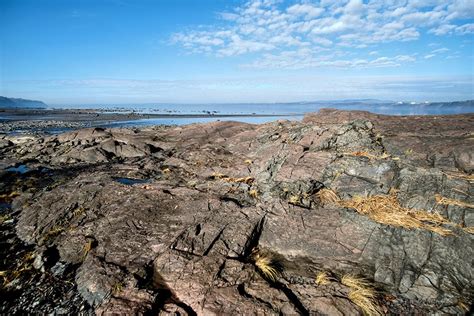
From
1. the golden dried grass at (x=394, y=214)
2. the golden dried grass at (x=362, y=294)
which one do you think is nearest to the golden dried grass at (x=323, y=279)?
the golden dried grass at (x=362, y=294)

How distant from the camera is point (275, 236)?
824 centimetres

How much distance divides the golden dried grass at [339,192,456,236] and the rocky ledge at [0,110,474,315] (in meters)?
0.03

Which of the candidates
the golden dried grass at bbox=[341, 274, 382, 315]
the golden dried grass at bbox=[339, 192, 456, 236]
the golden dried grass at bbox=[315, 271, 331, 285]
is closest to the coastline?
the golden dried grass at bbox=[339, 192, 456, 236]

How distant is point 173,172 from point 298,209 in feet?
28.7

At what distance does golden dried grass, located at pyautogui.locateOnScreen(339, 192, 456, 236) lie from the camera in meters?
7.58

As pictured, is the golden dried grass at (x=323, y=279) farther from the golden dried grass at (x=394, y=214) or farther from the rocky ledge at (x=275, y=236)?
the golden dried grass at (x=394, y=214)

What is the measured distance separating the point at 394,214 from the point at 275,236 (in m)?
3.50

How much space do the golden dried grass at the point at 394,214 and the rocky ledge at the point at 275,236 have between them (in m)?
0.03

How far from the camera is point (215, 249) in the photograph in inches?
295

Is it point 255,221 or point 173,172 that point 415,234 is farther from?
point 173,172

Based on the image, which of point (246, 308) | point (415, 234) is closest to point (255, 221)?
point (246, 308)

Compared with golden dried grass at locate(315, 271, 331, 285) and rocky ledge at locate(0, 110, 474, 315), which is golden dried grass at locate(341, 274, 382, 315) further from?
golden dried grass at locate(315, 271, 331, 285)

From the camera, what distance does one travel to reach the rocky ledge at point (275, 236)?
632 cm

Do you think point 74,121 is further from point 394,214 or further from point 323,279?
point 394,214
